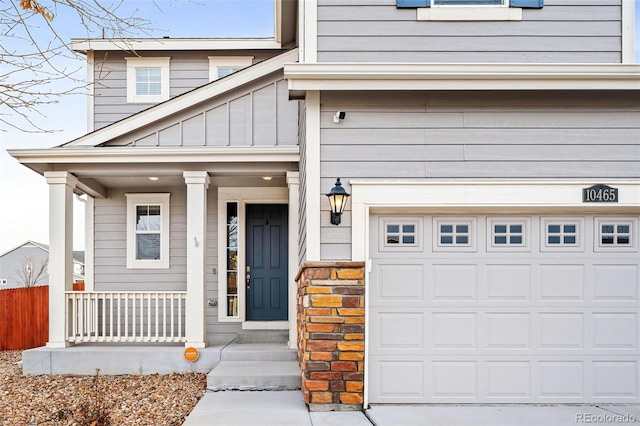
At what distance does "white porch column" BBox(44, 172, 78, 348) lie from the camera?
720 cm

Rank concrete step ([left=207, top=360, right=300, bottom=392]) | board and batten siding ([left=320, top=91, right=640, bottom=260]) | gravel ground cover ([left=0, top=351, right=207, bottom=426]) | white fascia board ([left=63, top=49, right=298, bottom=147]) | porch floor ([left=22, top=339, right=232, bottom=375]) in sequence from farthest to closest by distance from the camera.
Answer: white fascia board ([left=63, top=49, right=298, bottom=147]) < porch floor ([left=22, top=339, right=232, bottom=375]) < concrete step ([left=207, top=360, right=300, bottom=392]) < gravel ground cover ([left=0, top=351, right=207, bottom=426]) < board and batten siding ([left=320, top=91, right=640, bottom=260])

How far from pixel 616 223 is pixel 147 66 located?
7.95 m

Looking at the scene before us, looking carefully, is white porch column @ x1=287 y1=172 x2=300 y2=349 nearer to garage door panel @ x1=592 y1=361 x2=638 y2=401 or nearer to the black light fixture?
the black light fixture

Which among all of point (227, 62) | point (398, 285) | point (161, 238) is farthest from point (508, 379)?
point (227, 62)

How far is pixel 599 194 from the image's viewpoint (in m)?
4.93

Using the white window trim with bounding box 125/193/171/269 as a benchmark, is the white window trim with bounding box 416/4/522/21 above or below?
above

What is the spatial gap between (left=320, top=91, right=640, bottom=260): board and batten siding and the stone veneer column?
690 mm

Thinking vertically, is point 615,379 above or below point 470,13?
below

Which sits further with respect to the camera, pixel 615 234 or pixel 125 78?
pixel 125 78

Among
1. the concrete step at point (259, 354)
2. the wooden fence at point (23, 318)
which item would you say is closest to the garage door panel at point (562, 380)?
the concrete step at point (259, 354)

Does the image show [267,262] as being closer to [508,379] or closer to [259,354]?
[259,354]

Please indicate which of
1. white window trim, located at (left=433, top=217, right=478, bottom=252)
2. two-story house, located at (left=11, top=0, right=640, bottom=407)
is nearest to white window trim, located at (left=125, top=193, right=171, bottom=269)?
two-story house, located at (left=11, top=0, right=640, bottom=407)

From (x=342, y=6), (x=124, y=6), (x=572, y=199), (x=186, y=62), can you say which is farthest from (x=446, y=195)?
(x=186, y=62)

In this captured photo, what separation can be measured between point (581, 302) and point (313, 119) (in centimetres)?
307
